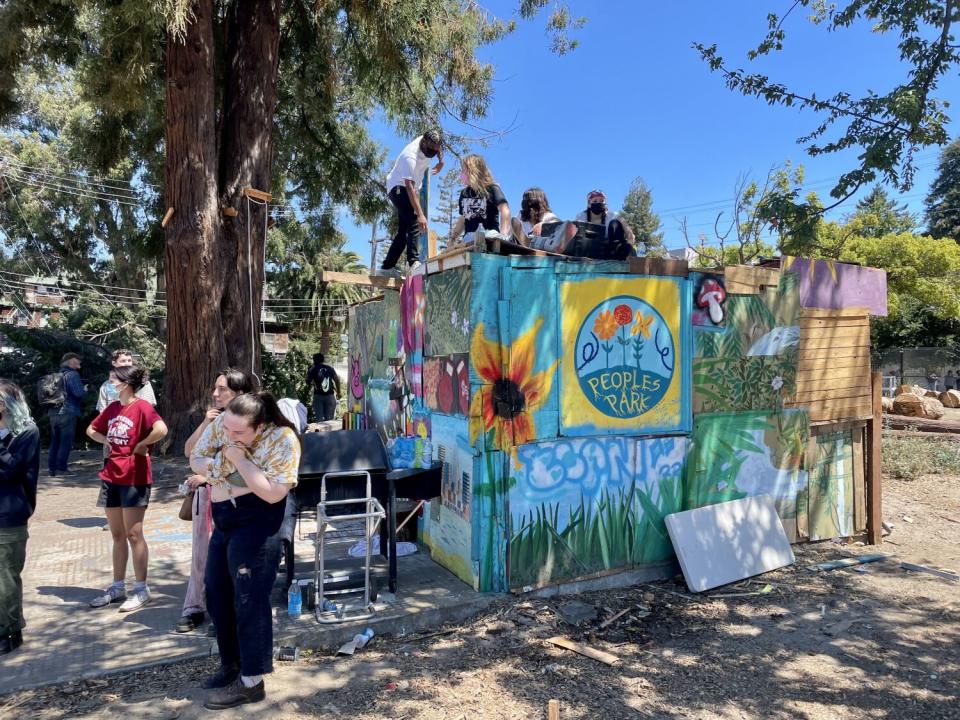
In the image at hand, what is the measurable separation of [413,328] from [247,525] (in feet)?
10.1

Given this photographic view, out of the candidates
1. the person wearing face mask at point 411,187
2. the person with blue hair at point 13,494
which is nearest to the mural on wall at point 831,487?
the person wearing face mask at point 411,187

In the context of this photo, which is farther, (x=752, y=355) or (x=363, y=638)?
(x=752, y=355)

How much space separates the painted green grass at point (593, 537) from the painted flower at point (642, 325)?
4.17 feet

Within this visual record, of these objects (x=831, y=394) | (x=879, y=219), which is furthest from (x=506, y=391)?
(x=879, y=219)

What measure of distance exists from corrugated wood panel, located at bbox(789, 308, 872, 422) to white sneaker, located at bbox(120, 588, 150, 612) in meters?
5.80

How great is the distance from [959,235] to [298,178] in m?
38.8

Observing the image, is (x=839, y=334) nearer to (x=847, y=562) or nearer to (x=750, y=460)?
(x=750, y=460)

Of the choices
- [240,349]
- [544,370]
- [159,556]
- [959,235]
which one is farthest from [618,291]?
[959,235]

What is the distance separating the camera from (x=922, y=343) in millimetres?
30344

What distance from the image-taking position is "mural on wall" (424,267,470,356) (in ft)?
16.3

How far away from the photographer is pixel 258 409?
131 inches

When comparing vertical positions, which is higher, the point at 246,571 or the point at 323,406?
the point at 323,406

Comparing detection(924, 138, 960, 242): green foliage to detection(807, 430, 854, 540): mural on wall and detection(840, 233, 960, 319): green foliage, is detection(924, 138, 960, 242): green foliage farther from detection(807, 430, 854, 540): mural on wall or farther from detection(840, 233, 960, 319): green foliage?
detection(807, 430, 854, 540): mural on wall

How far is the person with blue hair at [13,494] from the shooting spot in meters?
3.87
